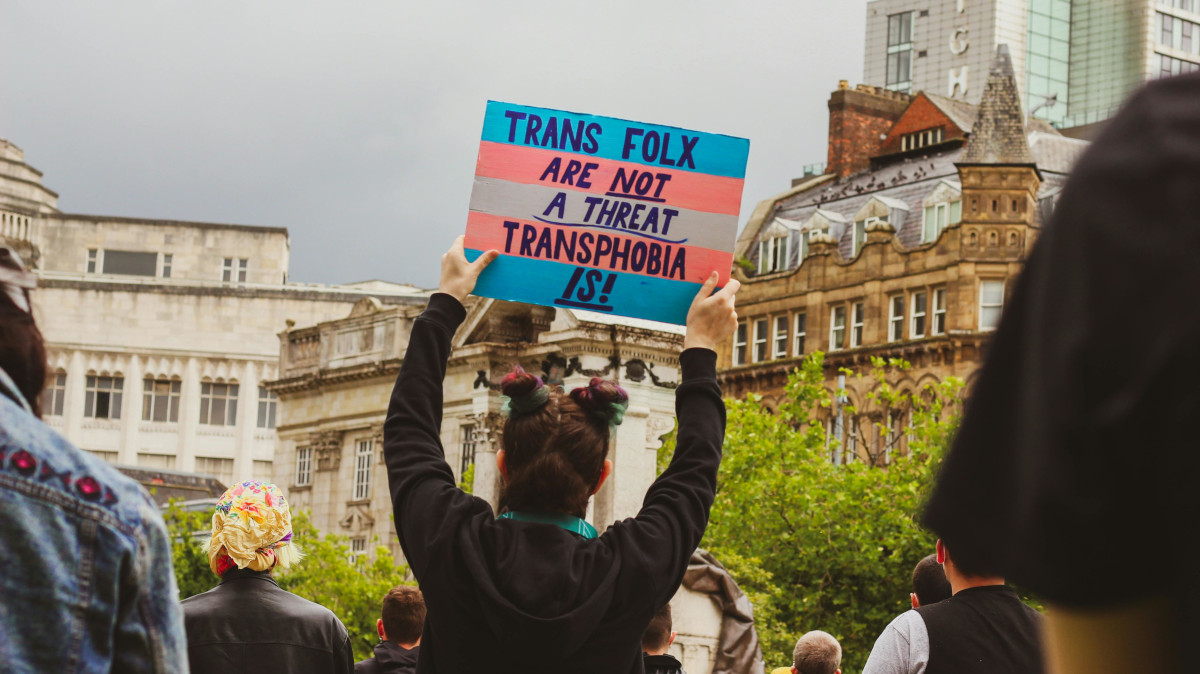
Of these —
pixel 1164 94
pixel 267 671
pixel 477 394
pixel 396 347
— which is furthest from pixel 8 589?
pixel 396 347

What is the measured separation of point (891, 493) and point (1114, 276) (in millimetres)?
38961

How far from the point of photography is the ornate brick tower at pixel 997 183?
190 feet

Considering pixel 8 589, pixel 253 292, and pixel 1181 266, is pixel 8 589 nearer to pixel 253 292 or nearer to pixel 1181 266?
pixel 1181 266

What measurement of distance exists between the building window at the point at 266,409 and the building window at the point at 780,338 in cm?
2591

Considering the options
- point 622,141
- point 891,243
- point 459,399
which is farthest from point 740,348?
point 622,141

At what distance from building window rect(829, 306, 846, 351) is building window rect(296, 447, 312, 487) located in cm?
2230

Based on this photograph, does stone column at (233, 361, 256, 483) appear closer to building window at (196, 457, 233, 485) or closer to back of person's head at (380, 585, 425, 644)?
building window at (196, 457, 233, 485)

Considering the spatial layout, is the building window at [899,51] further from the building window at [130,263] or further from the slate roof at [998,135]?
the building window at [130,263]

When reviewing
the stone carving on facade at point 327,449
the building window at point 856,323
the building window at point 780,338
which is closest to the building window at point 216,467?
the building window at point 780,338

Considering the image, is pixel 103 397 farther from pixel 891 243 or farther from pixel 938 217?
pixel 938 217

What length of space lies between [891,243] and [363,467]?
24.1 m

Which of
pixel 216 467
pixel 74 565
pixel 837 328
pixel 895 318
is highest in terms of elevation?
pixel 895 318

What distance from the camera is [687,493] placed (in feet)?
12.9

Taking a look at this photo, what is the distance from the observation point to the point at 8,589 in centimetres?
197
